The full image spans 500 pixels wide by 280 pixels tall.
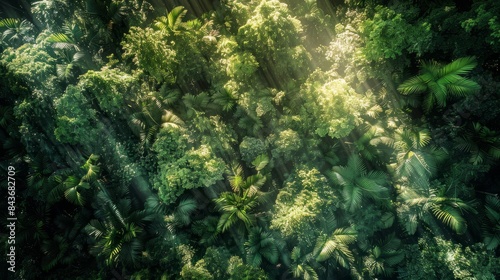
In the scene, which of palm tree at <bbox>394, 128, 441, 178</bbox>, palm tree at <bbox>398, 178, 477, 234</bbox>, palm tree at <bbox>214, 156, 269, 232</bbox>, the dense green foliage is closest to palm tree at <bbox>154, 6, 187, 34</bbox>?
the dense green foliage

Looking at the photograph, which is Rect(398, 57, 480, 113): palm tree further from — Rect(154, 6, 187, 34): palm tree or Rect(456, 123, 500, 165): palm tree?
Rect(154, 6, 187, 34): palm tree

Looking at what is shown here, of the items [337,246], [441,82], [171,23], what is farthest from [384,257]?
[171,23]

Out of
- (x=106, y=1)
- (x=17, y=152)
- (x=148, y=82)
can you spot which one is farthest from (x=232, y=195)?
(x=17, y=152)

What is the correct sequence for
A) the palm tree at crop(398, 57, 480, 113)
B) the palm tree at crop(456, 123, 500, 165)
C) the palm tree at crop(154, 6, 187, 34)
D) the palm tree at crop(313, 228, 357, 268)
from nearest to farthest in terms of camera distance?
the palm tree at crop(398, 57, 480, 113) < the palm tree at crop(456, 123, 500, 165) < the palm tree at crop(313, 228, 357, 268) < the palm tree at crop(154, 6, 187, 34)

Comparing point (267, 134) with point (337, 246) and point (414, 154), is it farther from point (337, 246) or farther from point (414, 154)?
point (414, 154)

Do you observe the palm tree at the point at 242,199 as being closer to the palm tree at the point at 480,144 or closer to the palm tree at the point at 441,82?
the palm tree at the point at 441,82

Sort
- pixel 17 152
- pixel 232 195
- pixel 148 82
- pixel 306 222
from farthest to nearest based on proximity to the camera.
Result: pixel 17 152
pixel 148 82
pixel 232 195
pixel 306 222

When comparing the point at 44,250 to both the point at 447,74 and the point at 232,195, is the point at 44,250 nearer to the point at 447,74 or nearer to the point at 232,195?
the point at 232,195
